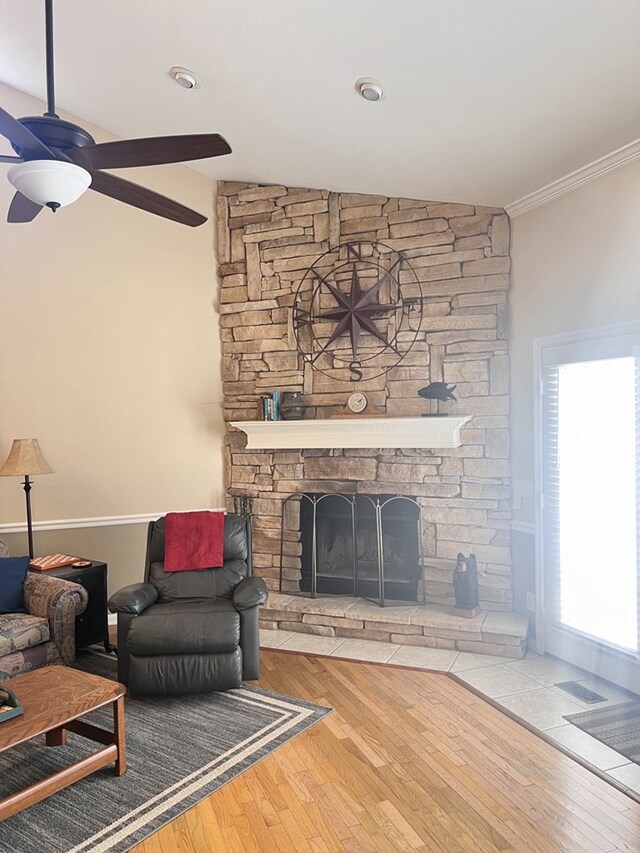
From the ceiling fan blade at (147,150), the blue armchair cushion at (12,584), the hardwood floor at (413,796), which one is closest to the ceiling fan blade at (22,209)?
the ceiling fan blade at (147,150)

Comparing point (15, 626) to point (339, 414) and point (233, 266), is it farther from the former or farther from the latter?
point (233, 266)

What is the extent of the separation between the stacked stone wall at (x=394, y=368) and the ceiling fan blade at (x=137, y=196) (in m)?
2.42

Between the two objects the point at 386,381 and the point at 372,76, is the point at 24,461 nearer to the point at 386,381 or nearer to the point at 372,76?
the point at 386,381

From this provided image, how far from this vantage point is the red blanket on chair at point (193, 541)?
4.03m

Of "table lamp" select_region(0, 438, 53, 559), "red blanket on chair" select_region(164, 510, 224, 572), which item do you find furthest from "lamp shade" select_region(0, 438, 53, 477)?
"red blanket on chair" select_region(164, 510, 224, 572)

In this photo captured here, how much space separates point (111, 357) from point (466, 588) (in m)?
3.16

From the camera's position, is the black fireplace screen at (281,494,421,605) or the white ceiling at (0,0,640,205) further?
the black fireplace screen at (281,494,421,605)

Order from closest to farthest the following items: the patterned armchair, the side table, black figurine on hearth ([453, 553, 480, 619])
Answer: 1. the patterned armchair
2. the side table
3. black figurine on hearth ([453, 553, 480, 619])

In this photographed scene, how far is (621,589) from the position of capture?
3510mm

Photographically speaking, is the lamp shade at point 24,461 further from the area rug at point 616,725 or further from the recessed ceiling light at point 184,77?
the area rug at point 616,725

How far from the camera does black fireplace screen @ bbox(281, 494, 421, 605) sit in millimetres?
4727

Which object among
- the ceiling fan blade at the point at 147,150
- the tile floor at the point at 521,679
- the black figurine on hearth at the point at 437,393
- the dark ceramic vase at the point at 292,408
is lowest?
the tile floor at the point at 521,679

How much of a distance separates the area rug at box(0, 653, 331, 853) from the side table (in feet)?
3.01

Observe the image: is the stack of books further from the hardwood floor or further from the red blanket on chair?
the hardwood floor
